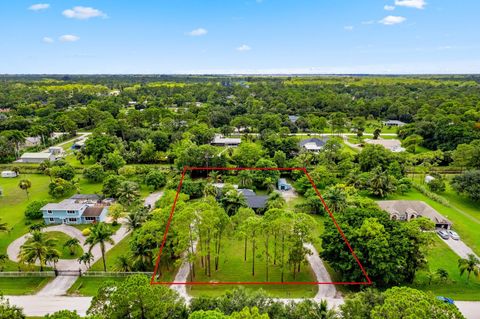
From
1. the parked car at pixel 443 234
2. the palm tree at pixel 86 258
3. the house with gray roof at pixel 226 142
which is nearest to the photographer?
the palm tree at pixel 86 258

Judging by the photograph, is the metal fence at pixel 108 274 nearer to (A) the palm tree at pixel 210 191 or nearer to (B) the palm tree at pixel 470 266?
(A) the palm tree at pixel 210 191

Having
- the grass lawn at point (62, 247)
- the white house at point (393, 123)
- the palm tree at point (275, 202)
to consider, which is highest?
the white house at point (393, 123)

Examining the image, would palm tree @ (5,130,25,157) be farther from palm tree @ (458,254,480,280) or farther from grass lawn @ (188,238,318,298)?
palm tree @ (458,254,480,280)

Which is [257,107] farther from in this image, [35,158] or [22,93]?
[22,93]

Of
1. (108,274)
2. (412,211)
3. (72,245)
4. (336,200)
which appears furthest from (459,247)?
(72,245)

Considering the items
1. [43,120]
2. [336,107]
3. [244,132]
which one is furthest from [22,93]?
[336,107]

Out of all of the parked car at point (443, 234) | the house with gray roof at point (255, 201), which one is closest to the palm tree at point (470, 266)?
the parked car at point (443, 234)

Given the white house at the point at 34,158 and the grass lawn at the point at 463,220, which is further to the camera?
the white house at the point at 34,158
